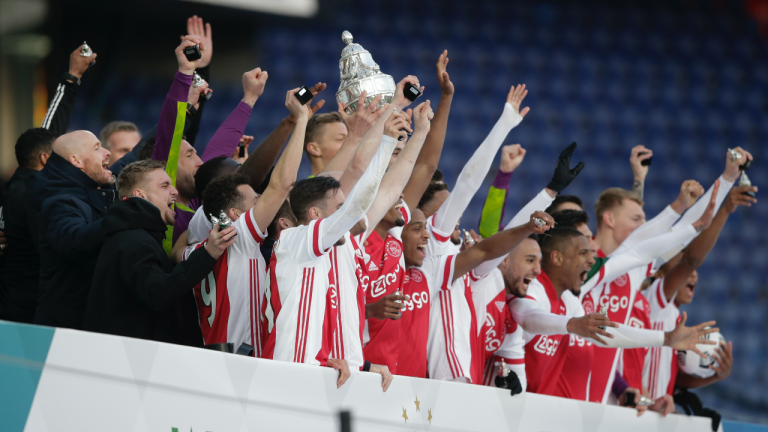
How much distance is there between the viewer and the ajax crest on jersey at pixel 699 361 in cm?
514

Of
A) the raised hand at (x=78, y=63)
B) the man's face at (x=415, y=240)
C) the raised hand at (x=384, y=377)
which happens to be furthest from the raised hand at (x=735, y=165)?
the raised hand at (x=78, y=63)

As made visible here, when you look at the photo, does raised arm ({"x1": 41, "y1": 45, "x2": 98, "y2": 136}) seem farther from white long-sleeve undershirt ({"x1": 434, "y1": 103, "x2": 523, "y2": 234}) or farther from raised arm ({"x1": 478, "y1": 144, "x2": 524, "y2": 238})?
raised arm ({"x1": 478, "y1": 144, "x2": 524, "y2": 238})

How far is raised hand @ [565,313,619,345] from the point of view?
383 cm

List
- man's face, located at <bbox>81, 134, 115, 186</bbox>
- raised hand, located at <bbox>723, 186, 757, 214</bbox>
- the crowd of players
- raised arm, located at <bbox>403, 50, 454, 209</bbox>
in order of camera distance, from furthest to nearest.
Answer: raised hand, located at <bbox>723, 186, 757, 214</bbox>, raised arm, located at <bbox>403, 50, 454, 209</bbox>, man's face, located at <bbox>81, 134, 115, 186</bbox>, the crowd of players

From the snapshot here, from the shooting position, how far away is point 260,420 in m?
2.84

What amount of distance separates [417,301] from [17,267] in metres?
1.92

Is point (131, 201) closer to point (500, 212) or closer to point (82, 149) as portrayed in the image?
point (82, 149)

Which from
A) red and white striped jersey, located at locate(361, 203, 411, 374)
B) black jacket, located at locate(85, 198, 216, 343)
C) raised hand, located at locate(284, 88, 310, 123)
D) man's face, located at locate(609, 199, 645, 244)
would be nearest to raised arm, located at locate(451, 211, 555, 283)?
red and white striped jersey, located at locate(361, 203, 411, 374)

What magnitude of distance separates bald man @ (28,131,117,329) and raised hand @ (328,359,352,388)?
108 centimetres

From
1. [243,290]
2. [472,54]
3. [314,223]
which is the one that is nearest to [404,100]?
[314,223]

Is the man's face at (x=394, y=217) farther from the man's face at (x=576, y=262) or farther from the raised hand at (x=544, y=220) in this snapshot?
the man's face at (x=576, y=262)

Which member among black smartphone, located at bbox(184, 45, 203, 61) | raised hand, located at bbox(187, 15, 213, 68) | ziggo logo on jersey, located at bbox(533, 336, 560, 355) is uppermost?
raised hand, located at bbox(187, 15, 213, 68)

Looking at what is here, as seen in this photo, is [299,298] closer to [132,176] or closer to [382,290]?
[382,290]

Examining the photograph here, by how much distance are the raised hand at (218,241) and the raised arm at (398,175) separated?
66 cm
